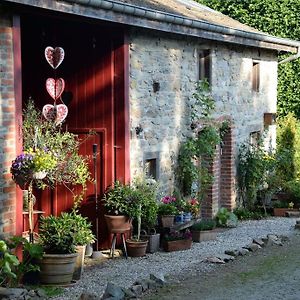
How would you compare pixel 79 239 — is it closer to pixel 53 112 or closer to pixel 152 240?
pixel 53 112

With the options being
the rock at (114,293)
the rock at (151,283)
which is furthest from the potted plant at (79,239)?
the rock at (114,293)

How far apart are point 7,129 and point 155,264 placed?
3.23 m

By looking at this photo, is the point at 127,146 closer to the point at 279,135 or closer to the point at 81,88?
the point at 81,88

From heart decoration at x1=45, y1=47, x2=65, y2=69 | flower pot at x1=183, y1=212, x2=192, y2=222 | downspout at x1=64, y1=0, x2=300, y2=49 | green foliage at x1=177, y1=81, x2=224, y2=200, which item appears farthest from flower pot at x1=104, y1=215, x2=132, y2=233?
downspout at x1=64, y1=0, x2=300, y2=49

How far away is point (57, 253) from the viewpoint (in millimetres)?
8656

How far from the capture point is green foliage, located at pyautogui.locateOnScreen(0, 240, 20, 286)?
742cm

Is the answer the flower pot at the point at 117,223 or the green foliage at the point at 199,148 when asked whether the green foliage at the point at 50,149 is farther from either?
the green foliage at the point at 199,148

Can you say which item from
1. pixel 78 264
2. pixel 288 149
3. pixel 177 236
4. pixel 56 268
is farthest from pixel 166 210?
pixel 288 149

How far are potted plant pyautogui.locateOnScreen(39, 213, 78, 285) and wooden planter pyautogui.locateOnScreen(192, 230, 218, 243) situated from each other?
3977 millimetres

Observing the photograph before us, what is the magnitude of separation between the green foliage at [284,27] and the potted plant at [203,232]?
9.80m

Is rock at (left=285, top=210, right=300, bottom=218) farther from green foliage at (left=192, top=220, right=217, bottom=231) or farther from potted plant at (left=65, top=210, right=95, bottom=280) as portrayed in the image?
potted plant at (left=65, top=210, right=95, bottom=280)

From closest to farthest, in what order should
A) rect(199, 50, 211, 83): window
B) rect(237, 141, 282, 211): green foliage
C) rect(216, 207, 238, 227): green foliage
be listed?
1. rect(199, 50, 211, 83): window
2. rect(216, 207, 238, 227): green foliage
3. rect(237, 141, 282, 211): green foliage

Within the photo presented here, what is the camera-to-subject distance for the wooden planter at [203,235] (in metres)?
12.4

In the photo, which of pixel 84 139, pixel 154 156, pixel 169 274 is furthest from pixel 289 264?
pixel 84 139
